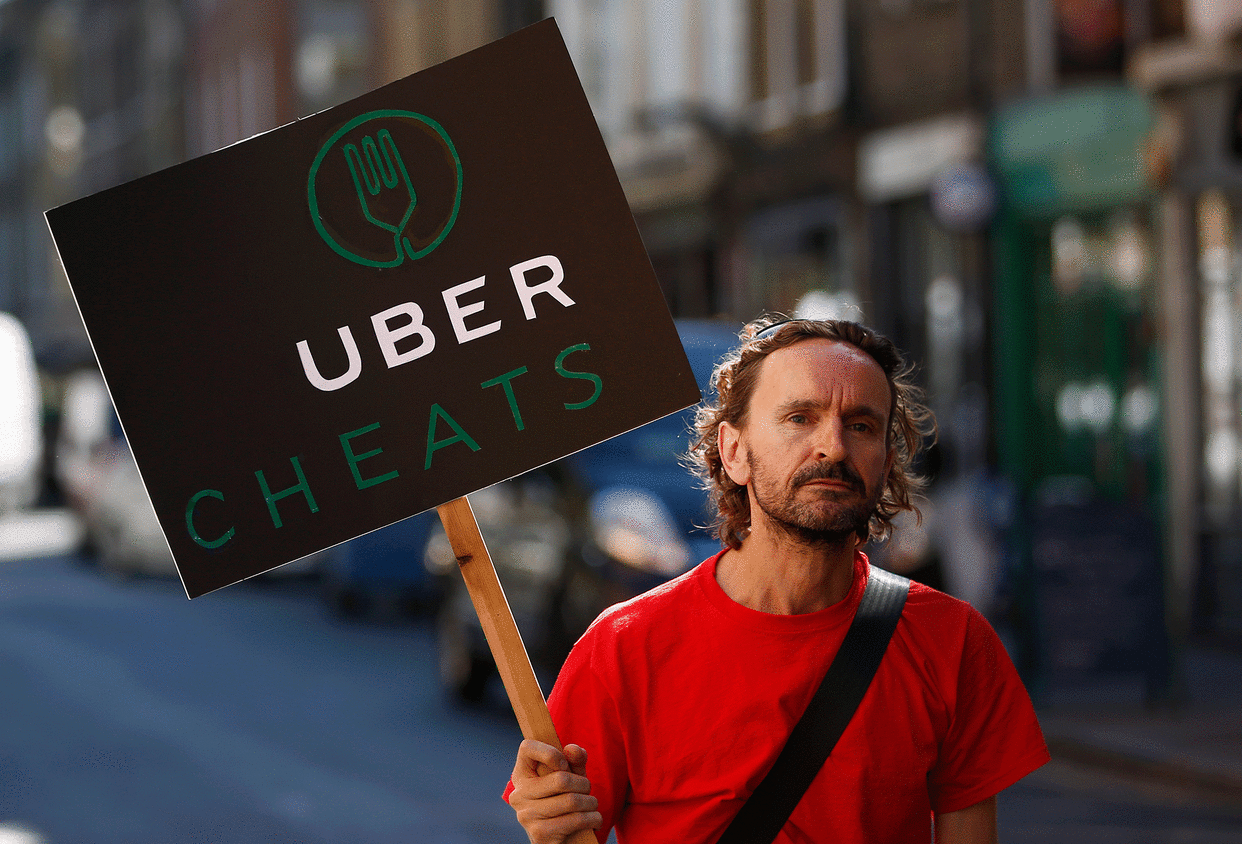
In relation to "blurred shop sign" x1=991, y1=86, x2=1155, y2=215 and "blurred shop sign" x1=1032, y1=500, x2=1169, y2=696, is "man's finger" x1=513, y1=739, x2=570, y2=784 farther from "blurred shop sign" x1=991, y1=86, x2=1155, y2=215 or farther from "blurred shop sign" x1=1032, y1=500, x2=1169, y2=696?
"blurred shop sign" x1=991, y1=86, x2=1155, y2=215

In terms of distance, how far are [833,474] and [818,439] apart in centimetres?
6

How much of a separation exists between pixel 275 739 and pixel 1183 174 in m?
8.03

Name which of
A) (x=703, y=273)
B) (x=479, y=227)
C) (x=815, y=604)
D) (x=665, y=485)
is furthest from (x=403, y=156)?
(x=703, y=273)

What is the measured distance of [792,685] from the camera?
2430 millimetres

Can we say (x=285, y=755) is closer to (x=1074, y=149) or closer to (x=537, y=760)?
(x=537, y=760)

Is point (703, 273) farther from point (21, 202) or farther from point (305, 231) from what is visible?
point (21, 202)

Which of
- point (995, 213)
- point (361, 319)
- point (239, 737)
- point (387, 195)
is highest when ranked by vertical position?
point (387, 195)

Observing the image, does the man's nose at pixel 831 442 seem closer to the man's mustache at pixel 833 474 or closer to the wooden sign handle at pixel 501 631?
the man's mustache at pixel 833 474

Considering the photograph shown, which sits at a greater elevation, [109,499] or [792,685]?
[792,685]

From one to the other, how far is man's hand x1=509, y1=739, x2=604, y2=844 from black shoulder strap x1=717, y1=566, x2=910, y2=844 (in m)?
0.21

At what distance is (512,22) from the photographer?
24766mm

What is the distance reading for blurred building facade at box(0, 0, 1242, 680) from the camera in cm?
1260

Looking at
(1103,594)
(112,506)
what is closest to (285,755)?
(1103,594)

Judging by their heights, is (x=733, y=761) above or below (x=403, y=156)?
below
